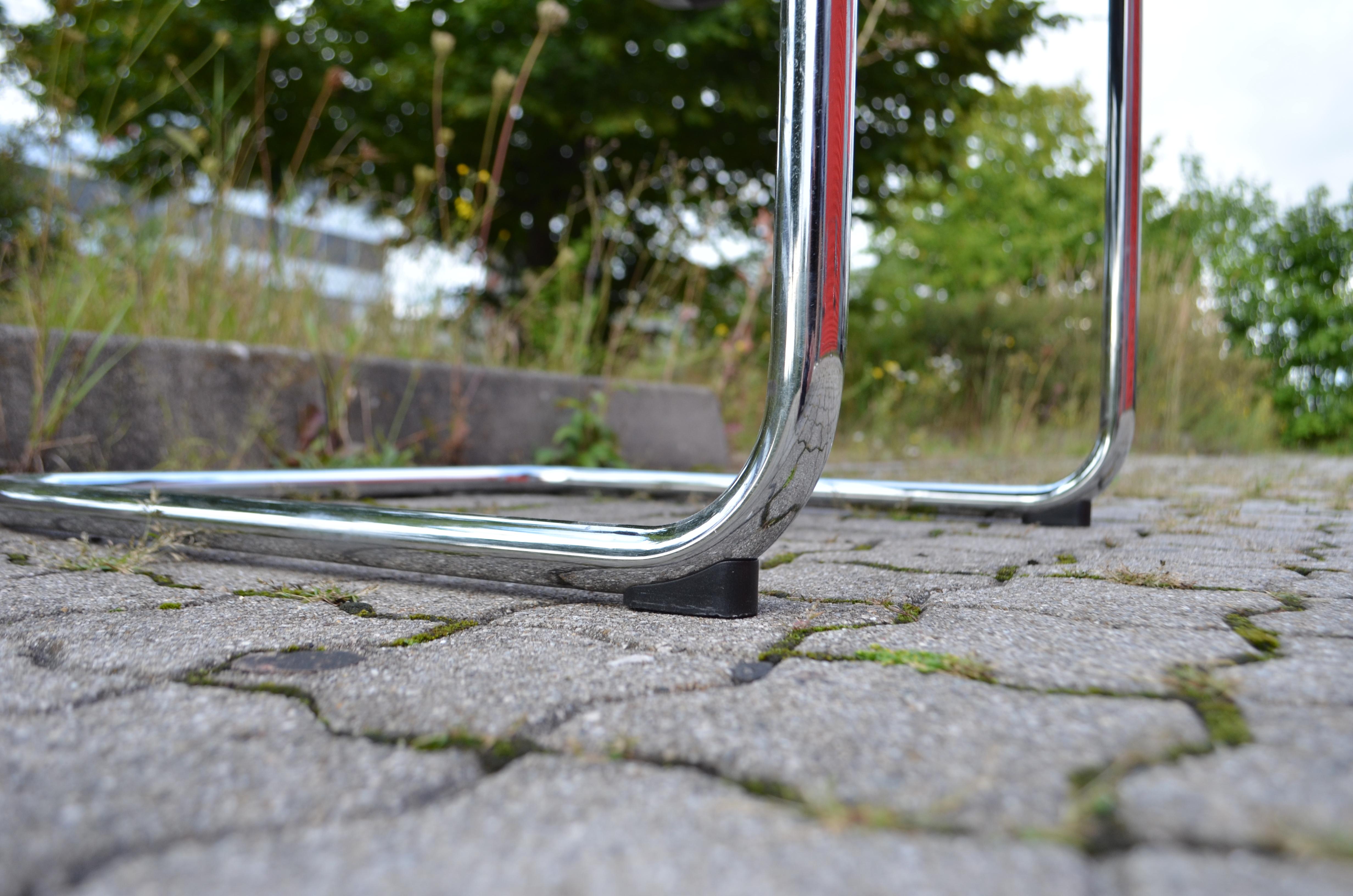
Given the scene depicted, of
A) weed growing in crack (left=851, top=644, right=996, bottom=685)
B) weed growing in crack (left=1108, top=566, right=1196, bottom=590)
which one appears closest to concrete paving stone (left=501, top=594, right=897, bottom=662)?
weed growing in crack (left=851, top=644, right=996, bottom=685)

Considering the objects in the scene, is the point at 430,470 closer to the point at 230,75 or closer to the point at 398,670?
the point at 398,670

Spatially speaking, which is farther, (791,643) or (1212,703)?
(791,643)

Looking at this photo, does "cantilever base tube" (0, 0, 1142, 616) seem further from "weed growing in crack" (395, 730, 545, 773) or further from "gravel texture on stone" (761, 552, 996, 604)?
"weed growing in crack" (395, 730, 545, 773)

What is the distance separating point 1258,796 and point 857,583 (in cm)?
81

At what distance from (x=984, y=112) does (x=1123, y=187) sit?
858 cm

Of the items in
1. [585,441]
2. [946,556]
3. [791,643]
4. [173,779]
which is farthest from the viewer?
[585,441]

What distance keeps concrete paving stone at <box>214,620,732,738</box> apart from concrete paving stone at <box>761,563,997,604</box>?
386mm

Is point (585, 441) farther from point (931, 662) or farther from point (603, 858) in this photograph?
point (603, 858)

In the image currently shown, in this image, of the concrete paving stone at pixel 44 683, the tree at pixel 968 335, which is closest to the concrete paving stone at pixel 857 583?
the concrete paving stone at pixel 44 683

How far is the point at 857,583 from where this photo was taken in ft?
4.54

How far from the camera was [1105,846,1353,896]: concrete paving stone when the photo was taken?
484mm

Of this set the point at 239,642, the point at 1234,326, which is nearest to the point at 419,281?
the point at 239,642

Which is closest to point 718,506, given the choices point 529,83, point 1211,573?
point 1211,573

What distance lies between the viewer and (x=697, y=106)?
7.93 meters
